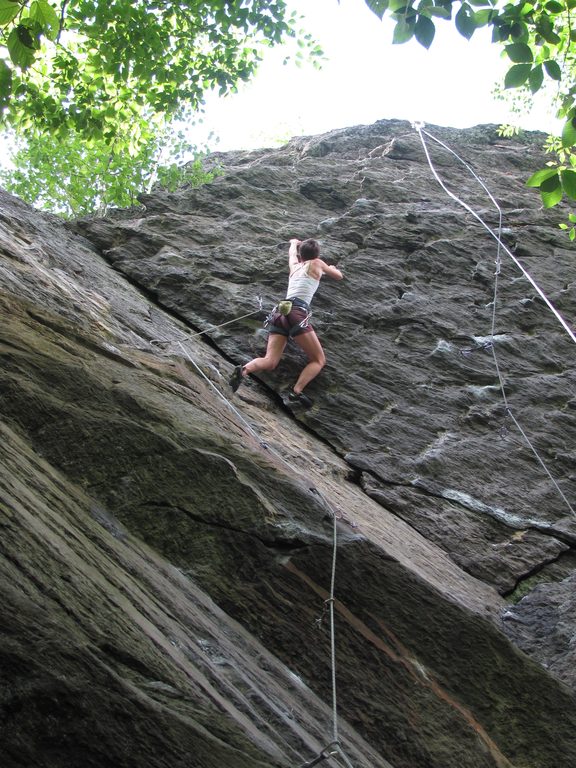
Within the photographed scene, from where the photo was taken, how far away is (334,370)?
8.59 meters

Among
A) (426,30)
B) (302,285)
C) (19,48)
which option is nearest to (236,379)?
(302,285)

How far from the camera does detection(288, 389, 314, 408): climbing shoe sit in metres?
8.04

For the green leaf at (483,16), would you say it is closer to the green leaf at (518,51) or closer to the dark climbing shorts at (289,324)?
the green leaf at (518,51)

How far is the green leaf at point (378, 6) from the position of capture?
4805mm

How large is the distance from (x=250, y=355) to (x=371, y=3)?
14.7ft

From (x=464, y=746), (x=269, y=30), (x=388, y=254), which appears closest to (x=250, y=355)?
(x=388, y=254)

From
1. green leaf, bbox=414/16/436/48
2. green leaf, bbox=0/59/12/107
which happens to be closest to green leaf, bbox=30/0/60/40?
green leaf, bbox=0/59/12/107

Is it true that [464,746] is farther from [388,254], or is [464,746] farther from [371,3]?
[388,254]

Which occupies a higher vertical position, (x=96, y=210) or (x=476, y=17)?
(x=476, y=17)

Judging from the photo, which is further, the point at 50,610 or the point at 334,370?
the point at 334,370

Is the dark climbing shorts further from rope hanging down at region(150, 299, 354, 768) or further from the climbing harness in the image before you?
rope hanging down at region(150, 299, 354, 768)

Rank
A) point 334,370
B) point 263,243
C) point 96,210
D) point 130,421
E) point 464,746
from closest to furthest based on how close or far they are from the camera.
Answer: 1. point 464,746
2. point 130,421
3. point 334,370
4. point 263,243
5. point 96,210

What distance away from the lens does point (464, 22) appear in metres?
4.77

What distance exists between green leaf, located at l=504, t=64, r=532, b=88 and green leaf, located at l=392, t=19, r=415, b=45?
0.72 m
